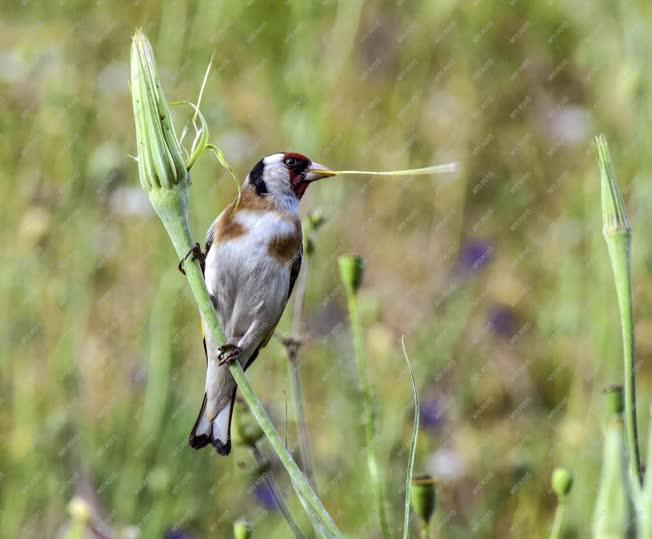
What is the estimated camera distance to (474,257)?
3.73m

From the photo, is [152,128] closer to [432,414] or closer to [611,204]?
[611,204]

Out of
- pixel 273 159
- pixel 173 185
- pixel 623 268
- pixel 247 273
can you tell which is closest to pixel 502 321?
pixel 273 159

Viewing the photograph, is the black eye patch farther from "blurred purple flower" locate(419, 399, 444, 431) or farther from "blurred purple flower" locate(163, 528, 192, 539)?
"blurred purple flower" locate(163, 528, 192, 539)

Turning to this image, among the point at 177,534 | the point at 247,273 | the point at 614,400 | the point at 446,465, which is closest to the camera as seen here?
the point at 614,400

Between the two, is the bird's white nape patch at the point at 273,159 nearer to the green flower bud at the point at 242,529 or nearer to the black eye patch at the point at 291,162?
the black eye patch at the point at 291,162

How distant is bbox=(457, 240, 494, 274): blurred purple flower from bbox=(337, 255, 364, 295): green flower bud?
2.18 meters

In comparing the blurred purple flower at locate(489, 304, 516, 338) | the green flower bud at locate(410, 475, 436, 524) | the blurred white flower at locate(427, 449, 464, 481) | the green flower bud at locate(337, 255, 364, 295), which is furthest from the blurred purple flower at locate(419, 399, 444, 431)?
the green flower bud at locate(410, 475, 436, 524)

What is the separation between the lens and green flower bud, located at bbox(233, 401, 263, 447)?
154cm

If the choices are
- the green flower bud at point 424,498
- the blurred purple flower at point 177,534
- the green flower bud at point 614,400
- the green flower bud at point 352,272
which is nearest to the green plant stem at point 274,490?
the green flower bud at point 424,498

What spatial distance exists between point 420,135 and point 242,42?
840 mm

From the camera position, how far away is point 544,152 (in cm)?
452

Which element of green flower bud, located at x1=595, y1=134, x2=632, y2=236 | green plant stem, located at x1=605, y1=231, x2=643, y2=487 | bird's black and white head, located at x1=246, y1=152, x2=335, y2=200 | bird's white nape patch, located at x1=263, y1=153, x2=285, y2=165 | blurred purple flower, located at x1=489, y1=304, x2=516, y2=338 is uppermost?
bird's white nape patch, located at x1=263, y1=153, x2=285, y2=165

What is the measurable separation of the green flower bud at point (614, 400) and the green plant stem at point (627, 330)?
27mm

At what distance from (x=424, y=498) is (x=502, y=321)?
8.74 feet
